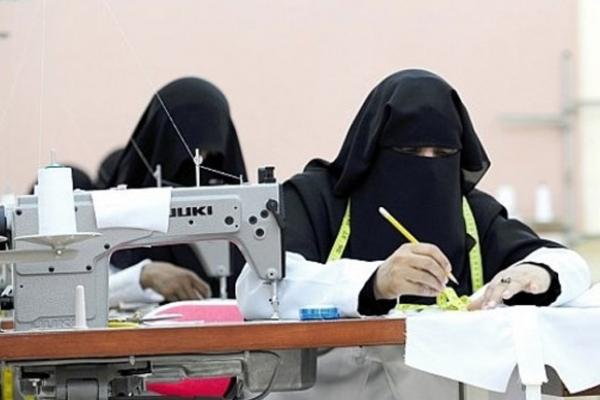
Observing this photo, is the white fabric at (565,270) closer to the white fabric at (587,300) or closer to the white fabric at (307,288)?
the white fabric at (587,300)

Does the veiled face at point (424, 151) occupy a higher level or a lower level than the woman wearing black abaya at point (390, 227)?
higher

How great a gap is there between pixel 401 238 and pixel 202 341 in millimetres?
868

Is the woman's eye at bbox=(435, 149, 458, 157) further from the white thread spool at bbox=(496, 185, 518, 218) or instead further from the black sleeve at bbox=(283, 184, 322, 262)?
the white thread spool at bbox=(496, 185, 518, 218)

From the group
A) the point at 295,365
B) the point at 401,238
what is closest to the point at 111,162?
the point at 401,238

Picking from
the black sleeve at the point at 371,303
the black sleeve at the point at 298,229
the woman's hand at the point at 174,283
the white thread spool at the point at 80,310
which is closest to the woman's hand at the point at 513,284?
the black sleeve at the point at 371,303

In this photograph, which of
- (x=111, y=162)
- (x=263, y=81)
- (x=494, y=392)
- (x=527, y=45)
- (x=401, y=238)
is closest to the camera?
(x=494, y=392)

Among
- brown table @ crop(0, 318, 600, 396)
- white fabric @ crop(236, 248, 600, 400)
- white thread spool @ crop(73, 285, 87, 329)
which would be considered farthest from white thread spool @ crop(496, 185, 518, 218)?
brown table @ crop(0, 318, 600, 396)

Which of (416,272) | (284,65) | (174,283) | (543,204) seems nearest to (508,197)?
(543,204)

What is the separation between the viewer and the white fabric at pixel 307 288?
3.00m

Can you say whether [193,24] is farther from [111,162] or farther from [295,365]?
[295,365]

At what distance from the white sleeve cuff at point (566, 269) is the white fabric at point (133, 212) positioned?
0.73 meters

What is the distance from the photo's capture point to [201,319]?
3301mm

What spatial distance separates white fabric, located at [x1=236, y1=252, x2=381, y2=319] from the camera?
3.00 meters

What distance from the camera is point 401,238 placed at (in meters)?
3.27
